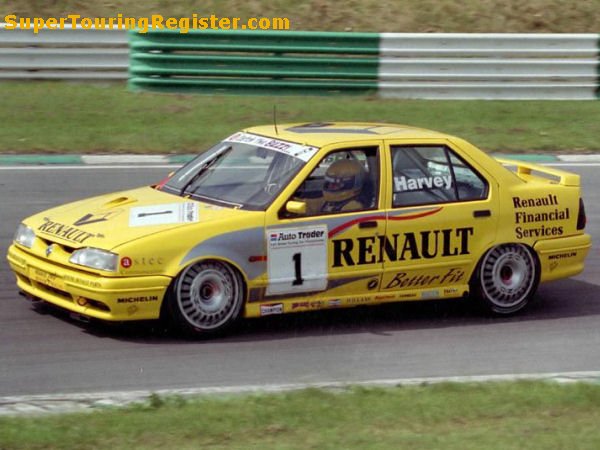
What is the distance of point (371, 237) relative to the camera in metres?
8.10

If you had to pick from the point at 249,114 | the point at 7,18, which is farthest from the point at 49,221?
the point at 7,18

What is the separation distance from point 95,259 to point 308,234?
1.46 meters

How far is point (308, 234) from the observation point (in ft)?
26.0

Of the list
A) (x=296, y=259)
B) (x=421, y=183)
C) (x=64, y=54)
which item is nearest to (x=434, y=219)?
(x=421, y=183)

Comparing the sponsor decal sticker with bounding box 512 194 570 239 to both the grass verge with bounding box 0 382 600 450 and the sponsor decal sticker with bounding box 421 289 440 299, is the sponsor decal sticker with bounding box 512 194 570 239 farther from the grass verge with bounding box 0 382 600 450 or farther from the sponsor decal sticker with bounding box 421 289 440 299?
the grass verge with bounding box 0 382 600 450

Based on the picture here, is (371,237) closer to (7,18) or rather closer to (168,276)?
(168,276)

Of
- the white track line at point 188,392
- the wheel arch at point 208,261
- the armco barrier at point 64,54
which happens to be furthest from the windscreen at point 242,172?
the armco barrier at point 64,54

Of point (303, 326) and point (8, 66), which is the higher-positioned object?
point (8, 66)

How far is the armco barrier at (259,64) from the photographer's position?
55.0 ft

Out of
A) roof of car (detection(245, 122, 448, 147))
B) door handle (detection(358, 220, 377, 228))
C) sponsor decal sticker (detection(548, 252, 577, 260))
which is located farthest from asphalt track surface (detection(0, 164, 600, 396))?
roof of car (detection(245, 122, 448, 147))

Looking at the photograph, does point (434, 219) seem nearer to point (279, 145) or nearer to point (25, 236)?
point (279, 145)

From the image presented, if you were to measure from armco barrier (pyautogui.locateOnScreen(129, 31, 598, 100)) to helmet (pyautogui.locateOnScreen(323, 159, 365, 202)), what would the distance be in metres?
8.83

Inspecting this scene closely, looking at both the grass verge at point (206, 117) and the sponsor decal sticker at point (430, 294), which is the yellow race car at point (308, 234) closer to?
the sponsor decal sticker at point (430, 294)

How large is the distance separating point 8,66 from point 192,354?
10653mm
